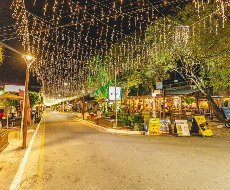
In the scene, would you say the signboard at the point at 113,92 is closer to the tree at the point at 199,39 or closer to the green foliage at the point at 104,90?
the tree at the point at 199,39

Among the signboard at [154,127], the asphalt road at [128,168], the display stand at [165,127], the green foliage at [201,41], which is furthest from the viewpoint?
the green foliage at [201,41]

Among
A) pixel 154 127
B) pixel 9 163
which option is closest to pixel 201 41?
pixel 154 127

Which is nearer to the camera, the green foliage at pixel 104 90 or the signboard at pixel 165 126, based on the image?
the signboard at pixel 165 126

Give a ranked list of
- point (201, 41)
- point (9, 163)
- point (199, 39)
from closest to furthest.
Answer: point (9, 163) → point (199, 39) → point (201, 41)

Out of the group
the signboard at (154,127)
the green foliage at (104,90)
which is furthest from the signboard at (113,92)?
the green foliage at (104,90)

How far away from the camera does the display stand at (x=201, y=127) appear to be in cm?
962

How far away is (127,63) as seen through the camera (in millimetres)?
21609

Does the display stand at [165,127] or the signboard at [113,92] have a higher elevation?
the signboard at [113,92]

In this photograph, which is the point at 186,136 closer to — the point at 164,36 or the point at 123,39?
the point at 164,36

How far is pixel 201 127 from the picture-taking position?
380 inches

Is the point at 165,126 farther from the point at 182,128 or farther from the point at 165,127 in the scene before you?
the point at 182,128

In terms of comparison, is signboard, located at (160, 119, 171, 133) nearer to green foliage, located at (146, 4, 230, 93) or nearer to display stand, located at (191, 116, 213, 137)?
display stand, located at (191, 116, 213, 137)

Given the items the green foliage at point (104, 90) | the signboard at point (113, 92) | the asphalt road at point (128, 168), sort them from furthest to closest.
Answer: the green foliage at point (104, 90) → the signboard at point (113, 92) → the asphalt road at point (128, 168)

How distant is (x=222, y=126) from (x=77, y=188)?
13019 millimetres
